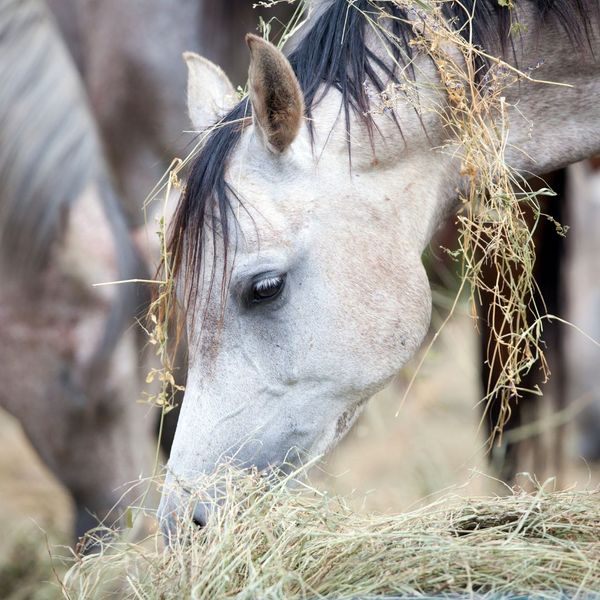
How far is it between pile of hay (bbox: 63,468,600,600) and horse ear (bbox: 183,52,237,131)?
31.1 inches

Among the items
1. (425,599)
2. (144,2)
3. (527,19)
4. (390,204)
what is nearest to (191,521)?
(425,599)

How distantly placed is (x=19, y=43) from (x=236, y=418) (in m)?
1.75

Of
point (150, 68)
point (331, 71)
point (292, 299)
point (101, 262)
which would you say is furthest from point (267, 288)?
point (150, 68)

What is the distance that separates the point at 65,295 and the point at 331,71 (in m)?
1.19

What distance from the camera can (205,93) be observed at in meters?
1.88

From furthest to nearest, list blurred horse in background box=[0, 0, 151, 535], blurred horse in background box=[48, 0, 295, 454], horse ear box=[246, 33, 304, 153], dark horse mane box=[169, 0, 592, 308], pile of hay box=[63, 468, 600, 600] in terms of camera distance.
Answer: blurred horse in background box=[48, 0, 295, 454] → blurred horse in background box=[0, 0, 151, 535] → dark horse mane box=[169, 0, 592, 308] → horse ear box=[246, 33, 304, 153] → pile of hay box=[63, 468, 600, 600]

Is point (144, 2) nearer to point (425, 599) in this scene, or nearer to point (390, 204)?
point (390, 204)

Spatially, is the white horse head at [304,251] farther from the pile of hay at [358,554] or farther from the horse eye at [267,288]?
the pile of hay at [358,554]

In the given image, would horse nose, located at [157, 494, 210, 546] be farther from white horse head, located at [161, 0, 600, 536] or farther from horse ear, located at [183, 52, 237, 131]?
horse ear, located at [183, 52, 237, 131]

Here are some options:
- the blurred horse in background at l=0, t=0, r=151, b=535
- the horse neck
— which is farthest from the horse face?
the blurred horse in background at l=0, t=0, r=151, b=535

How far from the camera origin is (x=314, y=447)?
1.62m

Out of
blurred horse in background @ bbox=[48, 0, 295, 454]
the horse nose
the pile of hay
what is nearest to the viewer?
the pile of hay

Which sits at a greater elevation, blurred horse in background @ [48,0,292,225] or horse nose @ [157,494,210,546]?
blurred horse in background @ [48,0,292,225]

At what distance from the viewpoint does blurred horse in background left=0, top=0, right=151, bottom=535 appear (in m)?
2.45
